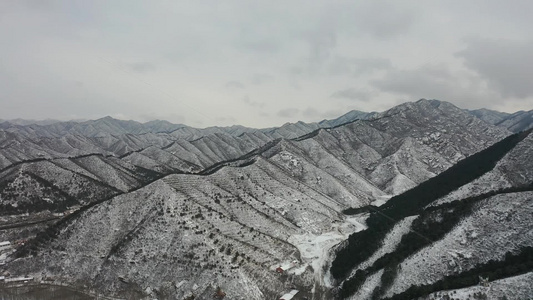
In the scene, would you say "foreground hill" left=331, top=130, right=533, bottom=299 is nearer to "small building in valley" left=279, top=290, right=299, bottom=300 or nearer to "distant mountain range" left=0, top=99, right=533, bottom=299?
"distant mountain range" left=0, top=99, right=533, bottom=299

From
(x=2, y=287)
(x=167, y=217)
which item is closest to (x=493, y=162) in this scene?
(x=167, y=217)

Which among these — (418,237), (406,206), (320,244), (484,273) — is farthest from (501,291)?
(406,206)

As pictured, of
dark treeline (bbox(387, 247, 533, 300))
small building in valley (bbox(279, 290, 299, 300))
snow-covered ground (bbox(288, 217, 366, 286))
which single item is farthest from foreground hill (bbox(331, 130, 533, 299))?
small building in valley (bbox(279, 290, 299, 300))

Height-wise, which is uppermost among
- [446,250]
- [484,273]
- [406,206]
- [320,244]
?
[406,206]

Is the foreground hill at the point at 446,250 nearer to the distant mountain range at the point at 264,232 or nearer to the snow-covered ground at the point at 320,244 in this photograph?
the distant mountain range at the point at 264,232

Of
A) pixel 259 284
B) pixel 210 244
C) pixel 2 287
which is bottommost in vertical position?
pixel 2 287

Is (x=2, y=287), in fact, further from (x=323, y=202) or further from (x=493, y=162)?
(x=493, y=162)

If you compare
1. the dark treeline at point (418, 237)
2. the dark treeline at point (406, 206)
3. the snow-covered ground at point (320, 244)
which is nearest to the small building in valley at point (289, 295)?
the snow-covered ground at point (320, 244)

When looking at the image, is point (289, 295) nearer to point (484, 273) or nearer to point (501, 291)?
point (484, 273)
